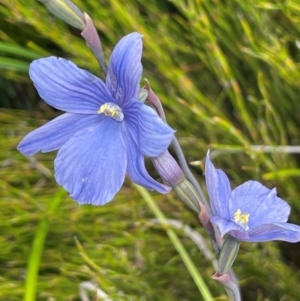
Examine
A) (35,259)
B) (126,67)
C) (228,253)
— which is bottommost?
(35,259)

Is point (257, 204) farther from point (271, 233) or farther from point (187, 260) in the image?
point (187, 260)

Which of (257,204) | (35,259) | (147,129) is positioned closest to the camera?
(147,129)

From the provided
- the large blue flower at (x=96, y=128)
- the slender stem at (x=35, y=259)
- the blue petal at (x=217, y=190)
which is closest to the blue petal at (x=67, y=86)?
the large blue flower at (x=96, y=128)

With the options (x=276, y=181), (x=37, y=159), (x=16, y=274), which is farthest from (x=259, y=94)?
(x=16, y=274)

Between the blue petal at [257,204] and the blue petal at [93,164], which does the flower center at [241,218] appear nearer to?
the blue petal at [257,204]

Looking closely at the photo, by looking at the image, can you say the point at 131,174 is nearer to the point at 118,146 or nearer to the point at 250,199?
the point at 118,146

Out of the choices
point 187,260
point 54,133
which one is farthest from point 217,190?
point 187,260
